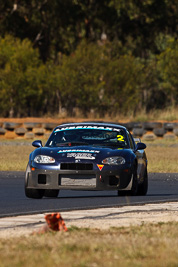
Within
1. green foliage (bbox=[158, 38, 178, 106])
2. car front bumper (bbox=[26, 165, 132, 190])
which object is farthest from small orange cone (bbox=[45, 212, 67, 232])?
green foliage (bbox=[158, 38, 178, 106])

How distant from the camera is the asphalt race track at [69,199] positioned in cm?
1205

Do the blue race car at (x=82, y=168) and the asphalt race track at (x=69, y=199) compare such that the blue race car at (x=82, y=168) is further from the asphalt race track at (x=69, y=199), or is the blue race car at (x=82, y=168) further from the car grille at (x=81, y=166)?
the asphalt race track at (x=69, y=199)

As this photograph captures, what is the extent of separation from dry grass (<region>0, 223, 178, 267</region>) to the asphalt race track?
8.86 feet

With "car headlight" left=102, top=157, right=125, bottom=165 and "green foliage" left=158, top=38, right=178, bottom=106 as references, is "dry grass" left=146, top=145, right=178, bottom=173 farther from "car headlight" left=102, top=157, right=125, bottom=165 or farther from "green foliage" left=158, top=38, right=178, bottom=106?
"green foliage" left=158, top=38, right=178, bottom=106

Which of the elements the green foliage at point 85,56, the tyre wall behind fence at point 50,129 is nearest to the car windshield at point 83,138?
the tyre wall behind fence at point 50,129

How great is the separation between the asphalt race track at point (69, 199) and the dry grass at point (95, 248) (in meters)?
2.70

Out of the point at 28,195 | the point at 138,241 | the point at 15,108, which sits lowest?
the point at 15,108

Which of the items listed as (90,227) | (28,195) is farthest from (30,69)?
(90,227)

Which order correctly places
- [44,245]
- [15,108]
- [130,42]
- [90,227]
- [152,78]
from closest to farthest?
[44,245], [90,227], [15,108], [152,78], [130,42]

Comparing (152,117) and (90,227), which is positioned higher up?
(90,227)

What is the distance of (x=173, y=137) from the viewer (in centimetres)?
3409

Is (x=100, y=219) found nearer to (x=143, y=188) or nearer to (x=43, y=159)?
(x=43, y=159)

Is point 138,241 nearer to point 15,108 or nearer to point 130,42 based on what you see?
point 15,108

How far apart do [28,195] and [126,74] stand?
29790mm
